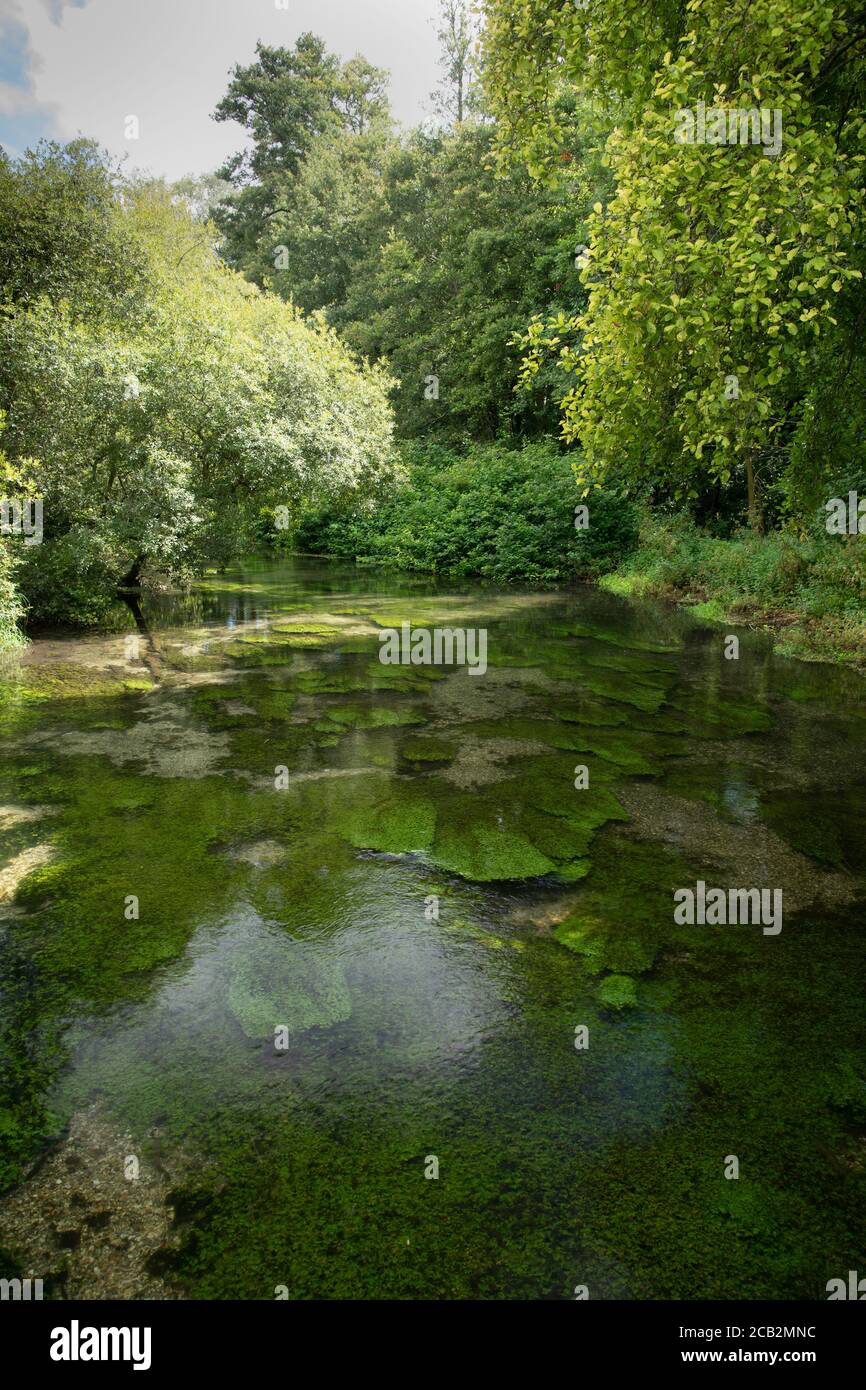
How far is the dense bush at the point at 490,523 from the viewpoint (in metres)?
20.5

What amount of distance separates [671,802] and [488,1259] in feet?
13.2

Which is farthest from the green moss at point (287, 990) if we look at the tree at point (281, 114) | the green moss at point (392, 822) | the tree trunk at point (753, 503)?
the tree at point (281, 114)

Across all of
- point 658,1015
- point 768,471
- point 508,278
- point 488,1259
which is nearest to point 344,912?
point 658,1015

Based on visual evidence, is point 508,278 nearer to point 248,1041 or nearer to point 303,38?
point 248,1041

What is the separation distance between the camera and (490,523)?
22.0 m

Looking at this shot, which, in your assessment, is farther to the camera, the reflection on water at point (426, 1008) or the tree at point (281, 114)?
the tree at point (281, 114)

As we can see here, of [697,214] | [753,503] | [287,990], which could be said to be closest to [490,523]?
[753,503]

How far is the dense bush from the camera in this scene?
20.5 m

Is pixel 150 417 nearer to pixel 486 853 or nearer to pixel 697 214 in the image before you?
pixel 697 214

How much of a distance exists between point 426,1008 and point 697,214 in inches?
213

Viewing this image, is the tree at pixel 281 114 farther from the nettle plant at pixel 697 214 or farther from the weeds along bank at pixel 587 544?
the nettle plant at pixel 697 214

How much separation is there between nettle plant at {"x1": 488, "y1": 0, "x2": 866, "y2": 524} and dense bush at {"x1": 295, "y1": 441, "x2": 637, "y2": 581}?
1355cm

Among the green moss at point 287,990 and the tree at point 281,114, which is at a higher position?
the tree at point 281,114

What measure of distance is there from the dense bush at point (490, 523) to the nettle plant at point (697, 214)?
44.5ft
